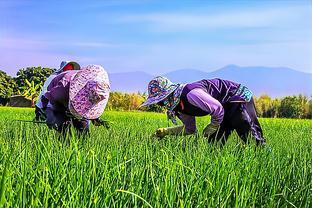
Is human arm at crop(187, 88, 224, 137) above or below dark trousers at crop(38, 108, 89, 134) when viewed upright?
above

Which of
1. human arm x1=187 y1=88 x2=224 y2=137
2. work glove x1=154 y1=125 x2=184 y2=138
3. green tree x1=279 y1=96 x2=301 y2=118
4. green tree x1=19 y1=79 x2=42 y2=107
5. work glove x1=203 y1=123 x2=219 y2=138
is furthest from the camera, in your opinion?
green tree x1=19 y1=79 x2=42 y2=107

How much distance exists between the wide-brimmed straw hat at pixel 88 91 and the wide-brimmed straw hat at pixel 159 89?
260 millimetres

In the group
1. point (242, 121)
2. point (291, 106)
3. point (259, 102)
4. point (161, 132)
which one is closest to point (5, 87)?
point (259, 102)

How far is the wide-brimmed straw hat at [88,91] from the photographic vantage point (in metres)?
3.12

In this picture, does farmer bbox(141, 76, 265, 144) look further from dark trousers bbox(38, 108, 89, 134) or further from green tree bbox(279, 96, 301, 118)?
green tree bbox(279, 96, 301, 118)

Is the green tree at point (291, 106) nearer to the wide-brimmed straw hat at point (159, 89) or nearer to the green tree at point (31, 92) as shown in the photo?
the green tree at point (31, 92)

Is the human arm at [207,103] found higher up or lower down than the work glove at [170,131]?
higher up

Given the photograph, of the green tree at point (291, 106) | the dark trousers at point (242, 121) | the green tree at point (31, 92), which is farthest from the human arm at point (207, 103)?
the green tree at point (31, 92)

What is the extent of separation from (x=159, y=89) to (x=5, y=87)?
20.9m

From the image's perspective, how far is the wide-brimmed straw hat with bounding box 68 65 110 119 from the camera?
10.3ft

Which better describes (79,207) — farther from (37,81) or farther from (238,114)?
(37,81)

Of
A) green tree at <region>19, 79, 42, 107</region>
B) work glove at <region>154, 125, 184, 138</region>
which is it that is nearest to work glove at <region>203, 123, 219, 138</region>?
work glove at <region>154, 125, 184, 138</region>

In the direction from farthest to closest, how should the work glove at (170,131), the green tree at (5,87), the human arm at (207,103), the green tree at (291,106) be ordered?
the green tree at (5,87)
the green tree at (291,106)
the work glove at (170,131)
the human arm at (207,103)

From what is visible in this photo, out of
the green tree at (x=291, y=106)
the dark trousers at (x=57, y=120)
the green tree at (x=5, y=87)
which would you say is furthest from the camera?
the green tree at (x=5, y=87)
